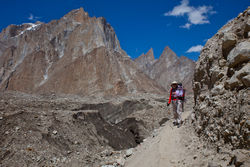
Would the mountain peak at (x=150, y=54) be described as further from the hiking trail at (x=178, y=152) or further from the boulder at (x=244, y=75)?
the boulder at (x=244, y=75)

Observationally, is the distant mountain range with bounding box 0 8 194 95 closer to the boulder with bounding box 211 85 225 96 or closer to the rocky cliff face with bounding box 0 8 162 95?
the rocky cliff face with bounding box 0 8 162 95

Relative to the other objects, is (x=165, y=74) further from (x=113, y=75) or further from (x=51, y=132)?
(x=51, y=132)

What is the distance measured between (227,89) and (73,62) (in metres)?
35.5

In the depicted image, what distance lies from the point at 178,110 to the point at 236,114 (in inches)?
89.5

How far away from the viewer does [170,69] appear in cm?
9362

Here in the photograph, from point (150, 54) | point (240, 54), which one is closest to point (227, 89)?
point (240, 54)

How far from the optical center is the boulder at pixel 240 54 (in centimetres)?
334

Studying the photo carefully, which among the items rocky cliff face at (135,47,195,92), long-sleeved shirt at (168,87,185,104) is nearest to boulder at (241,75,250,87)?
long-sleeved shirt at (168,87,185,104)

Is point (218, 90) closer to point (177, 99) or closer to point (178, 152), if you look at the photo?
point (178, 152)

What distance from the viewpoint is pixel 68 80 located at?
115ft

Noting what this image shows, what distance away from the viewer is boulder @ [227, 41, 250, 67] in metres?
3.34

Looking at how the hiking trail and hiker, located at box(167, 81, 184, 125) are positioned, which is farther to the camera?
hiker, located at box(167, 81, 184, 125)

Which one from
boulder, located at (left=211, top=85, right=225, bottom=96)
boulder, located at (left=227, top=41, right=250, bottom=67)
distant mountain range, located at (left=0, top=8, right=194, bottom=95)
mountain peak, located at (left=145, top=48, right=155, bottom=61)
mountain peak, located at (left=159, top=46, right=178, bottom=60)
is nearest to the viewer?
boulder, located at (left=227, top=41, right=250, bottom=67)

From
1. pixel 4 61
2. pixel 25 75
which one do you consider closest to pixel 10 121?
pixel 25 75
